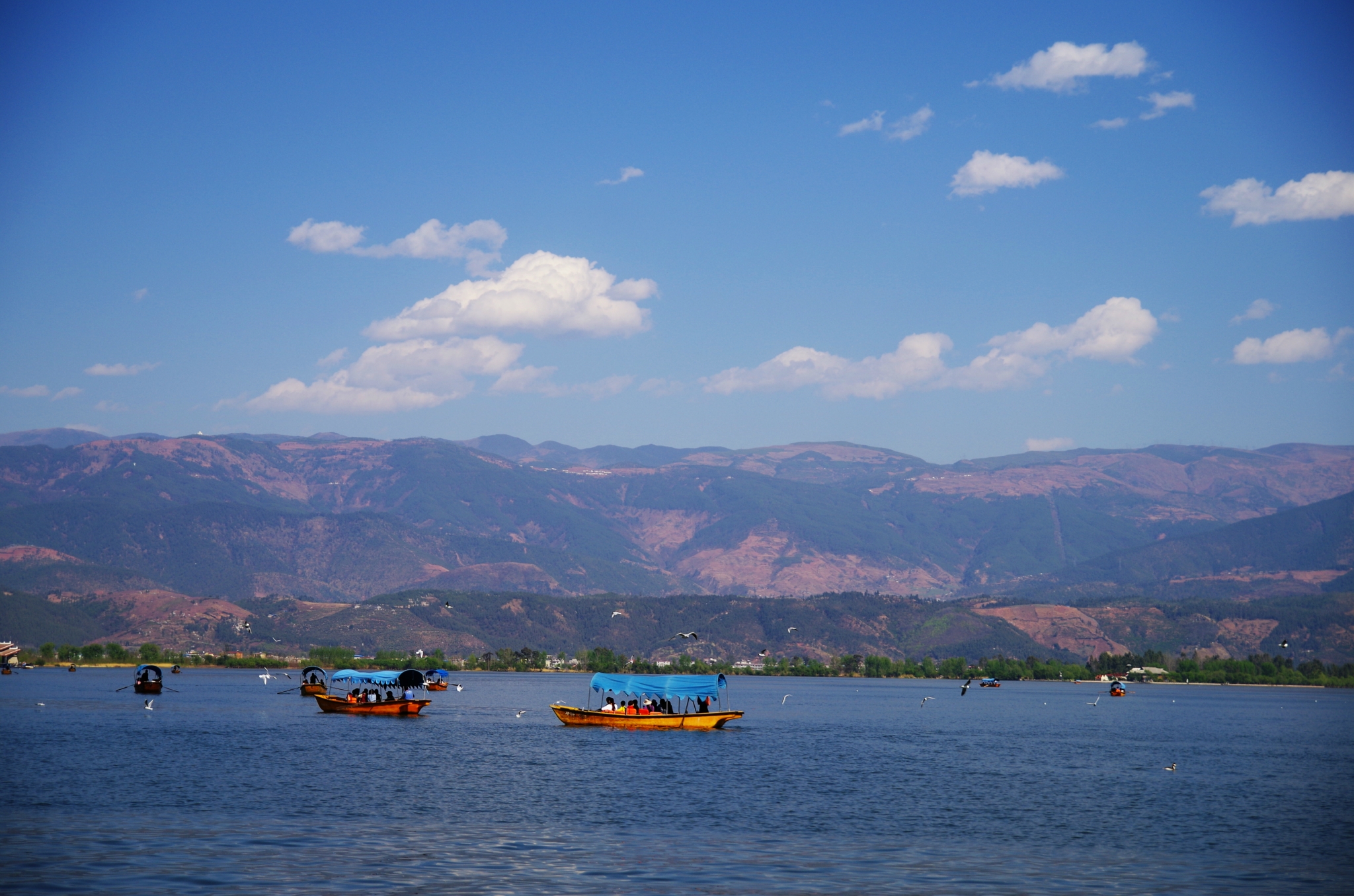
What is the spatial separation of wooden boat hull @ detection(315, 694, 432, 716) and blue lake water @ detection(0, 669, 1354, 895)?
28.9 ft

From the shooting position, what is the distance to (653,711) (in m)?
109

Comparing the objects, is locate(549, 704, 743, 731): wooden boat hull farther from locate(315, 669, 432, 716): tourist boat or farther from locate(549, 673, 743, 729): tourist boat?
locate(315, 669, 432, 716): tourist boat

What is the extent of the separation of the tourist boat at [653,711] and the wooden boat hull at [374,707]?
20.2 meters

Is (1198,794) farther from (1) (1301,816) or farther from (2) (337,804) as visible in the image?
(2) (337,804)

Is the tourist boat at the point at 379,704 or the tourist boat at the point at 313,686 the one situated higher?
the tourist boat at the point at 379,704

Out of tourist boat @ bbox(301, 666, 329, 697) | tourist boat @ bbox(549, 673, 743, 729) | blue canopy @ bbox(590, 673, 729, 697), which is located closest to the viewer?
blue canopy @ bbox(590, 673, 729, 697)

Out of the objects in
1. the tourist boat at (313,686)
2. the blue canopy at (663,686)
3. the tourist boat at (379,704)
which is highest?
the blue canopy at (663,686)

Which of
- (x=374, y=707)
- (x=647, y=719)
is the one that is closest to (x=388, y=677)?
(x=374, y=707)

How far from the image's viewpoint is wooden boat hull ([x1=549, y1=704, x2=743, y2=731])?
10794 centimetres

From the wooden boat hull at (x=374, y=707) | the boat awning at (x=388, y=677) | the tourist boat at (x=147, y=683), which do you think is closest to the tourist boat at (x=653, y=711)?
the wooden boat hull at (x=374, y=707)

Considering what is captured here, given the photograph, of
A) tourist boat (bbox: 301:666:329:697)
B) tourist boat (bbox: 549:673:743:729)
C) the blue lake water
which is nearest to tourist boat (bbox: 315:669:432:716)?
the blue lake water

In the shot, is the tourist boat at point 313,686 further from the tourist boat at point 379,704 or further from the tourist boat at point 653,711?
the tourist boat at point 653,711

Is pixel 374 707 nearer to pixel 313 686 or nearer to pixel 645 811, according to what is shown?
pixel 313 686

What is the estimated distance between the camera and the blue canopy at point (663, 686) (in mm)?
106375
